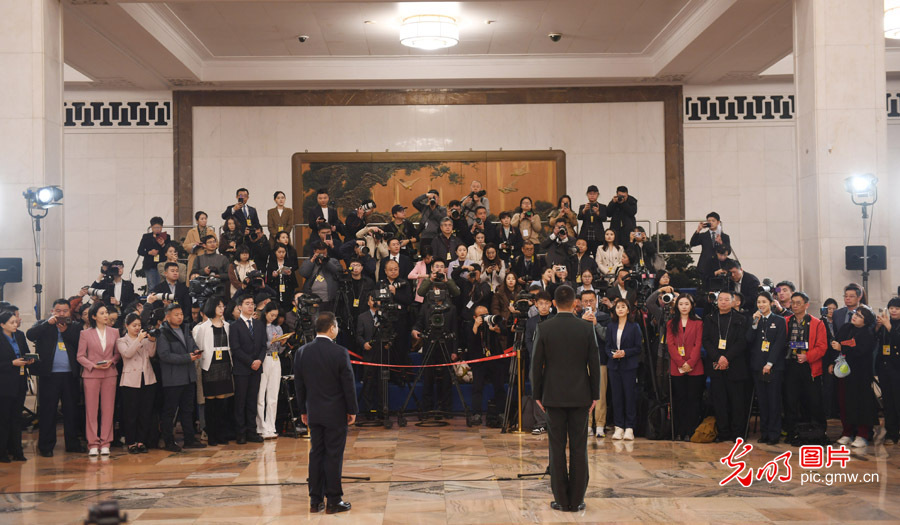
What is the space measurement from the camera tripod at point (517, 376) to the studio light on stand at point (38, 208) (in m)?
5.57

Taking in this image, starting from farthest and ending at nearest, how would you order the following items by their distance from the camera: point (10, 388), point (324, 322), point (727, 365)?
1. point (727, 365)
2. point (10, 388)
3. point (324, 322)

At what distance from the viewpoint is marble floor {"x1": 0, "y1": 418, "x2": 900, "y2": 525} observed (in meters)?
6.42

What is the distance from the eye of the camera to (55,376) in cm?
912

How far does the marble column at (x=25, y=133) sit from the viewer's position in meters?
10.4

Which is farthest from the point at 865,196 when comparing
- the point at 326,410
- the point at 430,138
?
the point at 430,138

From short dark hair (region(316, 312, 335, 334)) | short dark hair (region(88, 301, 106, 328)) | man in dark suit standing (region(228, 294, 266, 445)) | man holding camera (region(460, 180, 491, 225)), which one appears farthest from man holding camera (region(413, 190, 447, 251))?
short dark hair (region(316, 312, 335, 334))

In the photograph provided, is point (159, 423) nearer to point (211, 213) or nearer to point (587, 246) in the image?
point (587, 246)

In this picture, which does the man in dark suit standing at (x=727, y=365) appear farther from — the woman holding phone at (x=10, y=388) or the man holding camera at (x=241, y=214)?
the woman holding phone at (x=10, y=388)

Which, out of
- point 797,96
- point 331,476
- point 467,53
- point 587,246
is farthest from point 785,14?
point 331,476

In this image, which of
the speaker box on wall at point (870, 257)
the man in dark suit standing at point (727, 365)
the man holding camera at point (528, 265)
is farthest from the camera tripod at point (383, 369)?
the speaker box on wall at point (870, 257)

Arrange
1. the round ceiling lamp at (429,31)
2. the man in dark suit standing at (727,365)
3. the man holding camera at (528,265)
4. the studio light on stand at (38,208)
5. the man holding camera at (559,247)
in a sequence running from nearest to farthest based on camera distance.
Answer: the man in dark suit standing at (727,365) → the studio light on stand at (38,208) → the man holding camera at (528,265) → the man holding camera at (559,247) → the round ceiling lamp at (429,31)

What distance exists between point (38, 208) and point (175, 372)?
9.24 ft

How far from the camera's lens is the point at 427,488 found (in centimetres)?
731

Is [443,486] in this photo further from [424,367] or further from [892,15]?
[892,15]
